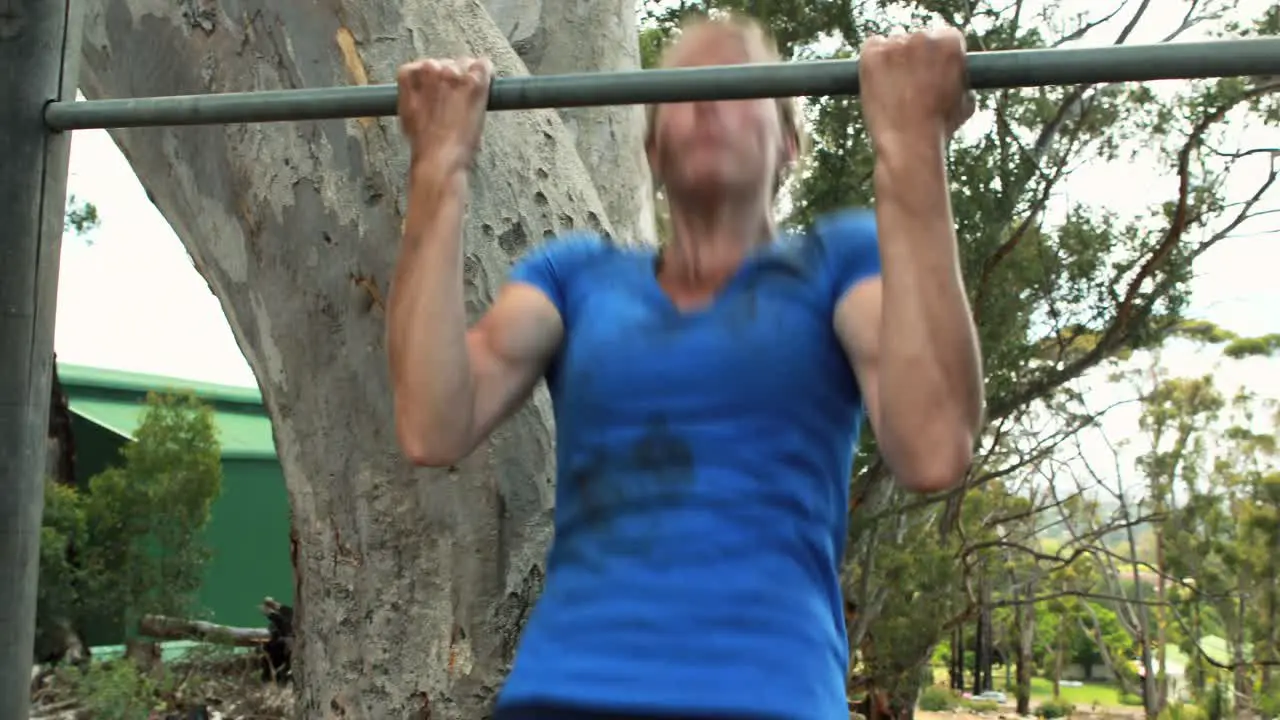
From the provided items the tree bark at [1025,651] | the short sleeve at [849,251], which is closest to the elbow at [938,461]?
the short sleeve at [849,251]

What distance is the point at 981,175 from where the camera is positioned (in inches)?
218

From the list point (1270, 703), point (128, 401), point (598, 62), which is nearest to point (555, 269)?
point (598, 62)

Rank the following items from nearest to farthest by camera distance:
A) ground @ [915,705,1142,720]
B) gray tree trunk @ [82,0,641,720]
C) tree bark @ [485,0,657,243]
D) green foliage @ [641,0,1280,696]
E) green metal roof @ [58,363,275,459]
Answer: gray tree trunk @ [82,0,641,720] < tree bark @ [485,0,657,243] < green foliage @ [641,0,1280,696] < green metal roof @ [58,363,275,459] < ground @ [915,705,1142,720]

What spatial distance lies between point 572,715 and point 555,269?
422 mm

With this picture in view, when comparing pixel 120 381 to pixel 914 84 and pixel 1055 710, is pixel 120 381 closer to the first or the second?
pixel 914 84

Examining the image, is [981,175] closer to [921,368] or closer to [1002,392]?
[1002,392]

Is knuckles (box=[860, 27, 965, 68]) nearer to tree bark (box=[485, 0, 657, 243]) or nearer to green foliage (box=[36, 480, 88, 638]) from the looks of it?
tree bark (box=[485, 0, 657, 243])

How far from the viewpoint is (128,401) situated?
9.30 metres

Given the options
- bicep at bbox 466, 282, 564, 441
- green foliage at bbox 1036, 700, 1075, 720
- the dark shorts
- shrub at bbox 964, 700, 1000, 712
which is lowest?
green foliage at bbox 1036, 700, 1075, 720

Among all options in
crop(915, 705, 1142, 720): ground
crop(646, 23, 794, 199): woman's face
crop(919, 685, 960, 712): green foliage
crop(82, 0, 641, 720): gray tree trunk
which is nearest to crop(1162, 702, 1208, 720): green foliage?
crop(915, 705, 1142, 720): ground

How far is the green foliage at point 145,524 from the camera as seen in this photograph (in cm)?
680

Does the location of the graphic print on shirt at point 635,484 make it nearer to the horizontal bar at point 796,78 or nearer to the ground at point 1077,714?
the horizontal bar at point 796,78

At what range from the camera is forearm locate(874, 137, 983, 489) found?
95cm

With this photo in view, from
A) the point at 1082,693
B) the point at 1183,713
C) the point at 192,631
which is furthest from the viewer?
the point at 1082,693
